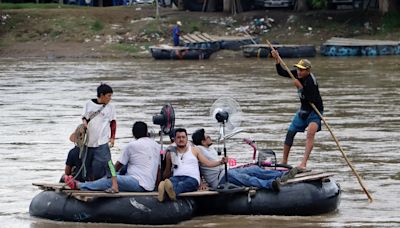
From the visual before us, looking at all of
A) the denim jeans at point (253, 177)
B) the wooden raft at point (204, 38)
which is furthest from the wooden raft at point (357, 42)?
the denim jeans at point (253, 177)

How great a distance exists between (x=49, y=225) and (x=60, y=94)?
781 inches

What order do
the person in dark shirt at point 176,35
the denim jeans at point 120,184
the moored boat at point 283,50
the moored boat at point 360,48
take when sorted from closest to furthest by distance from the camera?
the denim jeans at point 120,184 → the moored boat at point 283,50 → the moored boat at point 360,48 → the person in dark shirt at point 176,35

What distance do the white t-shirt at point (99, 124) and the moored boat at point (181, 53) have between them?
113 feet

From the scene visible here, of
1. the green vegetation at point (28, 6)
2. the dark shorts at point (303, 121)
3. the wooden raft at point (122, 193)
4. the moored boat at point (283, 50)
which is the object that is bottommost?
the green vegetation at point (28, 6)

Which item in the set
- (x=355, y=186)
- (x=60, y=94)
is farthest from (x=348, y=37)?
(x=355, y=186)

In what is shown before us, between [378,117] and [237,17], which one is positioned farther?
[237,17]

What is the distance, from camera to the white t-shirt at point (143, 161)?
14250 millimetres

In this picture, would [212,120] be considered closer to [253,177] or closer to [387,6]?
[253,177]

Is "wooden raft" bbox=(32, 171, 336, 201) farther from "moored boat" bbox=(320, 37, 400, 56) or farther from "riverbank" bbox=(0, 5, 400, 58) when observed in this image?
"riverbank" bbox=(0, 5, 400, 58)

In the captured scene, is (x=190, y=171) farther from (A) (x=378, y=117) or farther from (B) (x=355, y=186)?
(A) (x=378, y=117)

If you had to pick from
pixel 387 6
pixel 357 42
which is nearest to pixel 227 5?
pixel 387 6

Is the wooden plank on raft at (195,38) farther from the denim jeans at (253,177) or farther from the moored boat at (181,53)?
the denim jeans at (253,177)

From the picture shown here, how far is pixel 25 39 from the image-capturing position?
5588 centimetres

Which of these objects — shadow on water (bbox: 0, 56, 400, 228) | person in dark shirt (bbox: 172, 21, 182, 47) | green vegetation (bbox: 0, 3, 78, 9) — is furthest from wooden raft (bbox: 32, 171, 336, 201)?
green vegetation (bbox: 0, 3, 78, 9)
